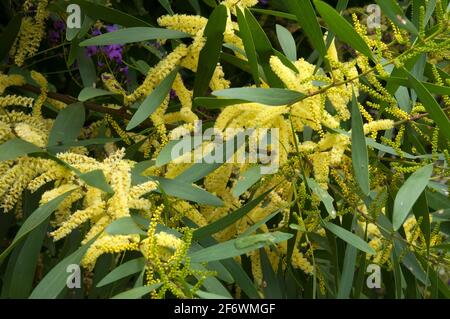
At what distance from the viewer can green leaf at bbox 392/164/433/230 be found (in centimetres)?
118

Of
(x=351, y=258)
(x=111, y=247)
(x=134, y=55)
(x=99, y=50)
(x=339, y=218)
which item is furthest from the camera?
(x=134, y=55)

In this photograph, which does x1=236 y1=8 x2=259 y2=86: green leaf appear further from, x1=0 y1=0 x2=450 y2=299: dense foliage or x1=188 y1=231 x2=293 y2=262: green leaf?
x1=188 y1=231 x2=293 y2=262: green leaf

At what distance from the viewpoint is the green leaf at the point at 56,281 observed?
1.11 m

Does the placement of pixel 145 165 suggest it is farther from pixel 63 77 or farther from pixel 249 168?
pixel 63 77

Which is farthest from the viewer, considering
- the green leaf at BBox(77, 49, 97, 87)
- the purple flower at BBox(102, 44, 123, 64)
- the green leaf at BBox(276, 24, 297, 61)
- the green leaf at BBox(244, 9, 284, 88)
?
the purple flower at BBox(102, 44, 123, 64)

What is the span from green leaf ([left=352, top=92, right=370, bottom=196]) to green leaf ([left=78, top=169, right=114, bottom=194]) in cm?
40

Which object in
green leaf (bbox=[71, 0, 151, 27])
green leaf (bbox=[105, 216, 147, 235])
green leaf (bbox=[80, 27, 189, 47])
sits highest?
green leaf (bbox=[71, 0, 151, 27])

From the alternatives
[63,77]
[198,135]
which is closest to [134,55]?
[63,77]

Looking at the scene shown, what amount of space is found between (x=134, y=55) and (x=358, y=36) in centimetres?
107

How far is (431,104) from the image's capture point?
128 centimetres

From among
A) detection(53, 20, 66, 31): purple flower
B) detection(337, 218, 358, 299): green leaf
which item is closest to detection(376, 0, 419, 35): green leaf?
detection(337, 218, 358, 299): green leaf

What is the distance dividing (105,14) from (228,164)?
0.40 metres

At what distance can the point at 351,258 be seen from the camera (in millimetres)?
1502
